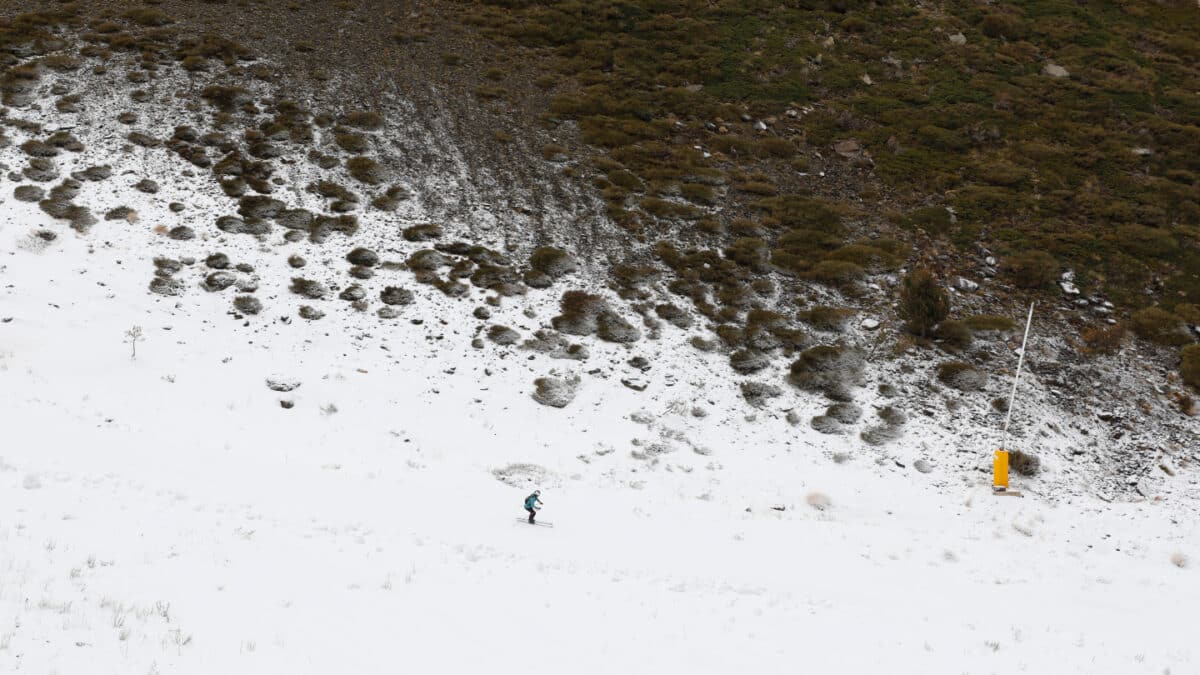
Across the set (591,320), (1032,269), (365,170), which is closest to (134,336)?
(365,170)

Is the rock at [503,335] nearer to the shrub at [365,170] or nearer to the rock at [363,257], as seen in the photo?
the rock at [363,257]

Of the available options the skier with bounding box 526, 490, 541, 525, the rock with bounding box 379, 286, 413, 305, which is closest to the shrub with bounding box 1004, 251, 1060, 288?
the skier with bounding box 526, 490, 541, 525

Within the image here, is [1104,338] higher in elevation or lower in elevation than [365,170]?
lower

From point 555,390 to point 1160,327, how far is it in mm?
18931

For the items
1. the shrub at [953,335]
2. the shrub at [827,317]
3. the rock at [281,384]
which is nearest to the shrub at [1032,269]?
the shrub at [953,335]

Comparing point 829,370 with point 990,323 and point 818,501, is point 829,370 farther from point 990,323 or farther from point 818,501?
point 990,323

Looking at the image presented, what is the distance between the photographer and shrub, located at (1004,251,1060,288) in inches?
993

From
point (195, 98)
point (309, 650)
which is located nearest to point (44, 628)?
point (309, 650)

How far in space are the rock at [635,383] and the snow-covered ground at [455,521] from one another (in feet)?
0.73

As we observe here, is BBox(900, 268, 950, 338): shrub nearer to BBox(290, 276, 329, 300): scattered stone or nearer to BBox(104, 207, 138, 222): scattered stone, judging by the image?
BBox(290, 276, 329, 300): scattered stone

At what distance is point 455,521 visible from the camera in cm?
1505

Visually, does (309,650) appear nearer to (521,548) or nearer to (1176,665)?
(521,548)

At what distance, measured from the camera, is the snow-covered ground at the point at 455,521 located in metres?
9.79

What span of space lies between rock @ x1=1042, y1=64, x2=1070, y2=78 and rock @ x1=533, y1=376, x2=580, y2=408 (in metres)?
35.6
